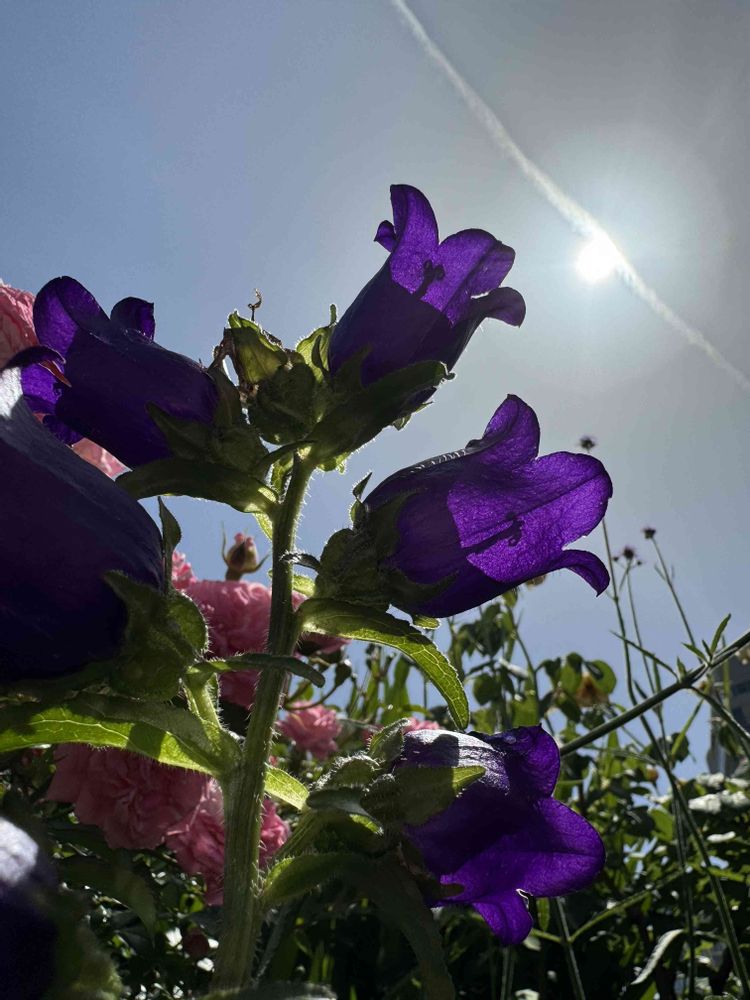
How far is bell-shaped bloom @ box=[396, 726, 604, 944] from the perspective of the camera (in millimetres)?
557

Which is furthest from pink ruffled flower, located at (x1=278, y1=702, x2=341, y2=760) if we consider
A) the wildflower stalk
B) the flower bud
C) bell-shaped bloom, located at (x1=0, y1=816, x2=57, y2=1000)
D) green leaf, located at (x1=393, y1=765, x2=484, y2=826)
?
bell-shaped bloom, located at (x1=0, y1=816, x2=57, y2=1000)

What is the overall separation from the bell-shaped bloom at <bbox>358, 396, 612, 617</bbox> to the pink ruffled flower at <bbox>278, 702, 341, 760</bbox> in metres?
0.73

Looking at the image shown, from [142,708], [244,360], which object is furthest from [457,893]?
[244,360]

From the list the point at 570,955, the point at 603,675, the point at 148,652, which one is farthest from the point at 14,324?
the point at 603,675

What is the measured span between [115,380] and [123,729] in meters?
0.24

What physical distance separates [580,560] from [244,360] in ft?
0.92

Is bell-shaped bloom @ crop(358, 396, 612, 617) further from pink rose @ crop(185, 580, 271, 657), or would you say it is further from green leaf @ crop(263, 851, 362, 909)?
pink rose @ crop(185, 580, 271, 657)

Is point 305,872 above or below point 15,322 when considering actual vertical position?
below

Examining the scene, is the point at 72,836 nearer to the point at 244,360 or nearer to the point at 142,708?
the point at 142,708

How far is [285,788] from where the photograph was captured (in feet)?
1.97

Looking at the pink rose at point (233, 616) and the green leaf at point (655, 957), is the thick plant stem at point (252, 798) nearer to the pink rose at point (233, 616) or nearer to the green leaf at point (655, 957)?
the pink rose at point (233, 616)

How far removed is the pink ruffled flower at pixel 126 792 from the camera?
0.88 metres

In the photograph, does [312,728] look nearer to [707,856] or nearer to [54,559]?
[707,856]

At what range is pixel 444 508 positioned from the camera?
0.62m
